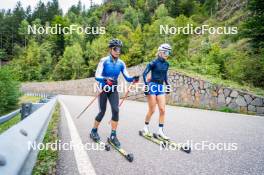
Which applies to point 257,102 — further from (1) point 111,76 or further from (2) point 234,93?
(1) point 111,76

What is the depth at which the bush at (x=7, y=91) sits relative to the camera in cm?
2443

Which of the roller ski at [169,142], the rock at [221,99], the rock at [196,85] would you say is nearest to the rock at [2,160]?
the roller ski at [169,142]

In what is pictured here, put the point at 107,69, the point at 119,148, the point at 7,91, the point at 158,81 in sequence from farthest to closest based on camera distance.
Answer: the point at 7,91
the point at 158,81
the point at 107,69
the point at 119,148

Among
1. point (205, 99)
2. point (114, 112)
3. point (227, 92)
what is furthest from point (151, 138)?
point (205, 99)

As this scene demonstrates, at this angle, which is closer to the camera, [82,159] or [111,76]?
[82,159]

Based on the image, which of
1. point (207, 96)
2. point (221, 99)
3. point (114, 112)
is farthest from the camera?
point (207, 96)

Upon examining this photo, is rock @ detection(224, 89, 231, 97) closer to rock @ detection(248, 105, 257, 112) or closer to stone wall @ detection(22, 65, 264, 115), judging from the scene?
stone wall @ detection(22, 65, 264, 115)

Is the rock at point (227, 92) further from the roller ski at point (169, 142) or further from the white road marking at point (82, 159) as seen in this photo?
the white road marking at point (82, 159)

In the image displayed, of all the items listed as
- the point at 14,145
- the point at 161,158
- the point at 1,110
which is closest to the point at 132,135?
the point at 161,158
